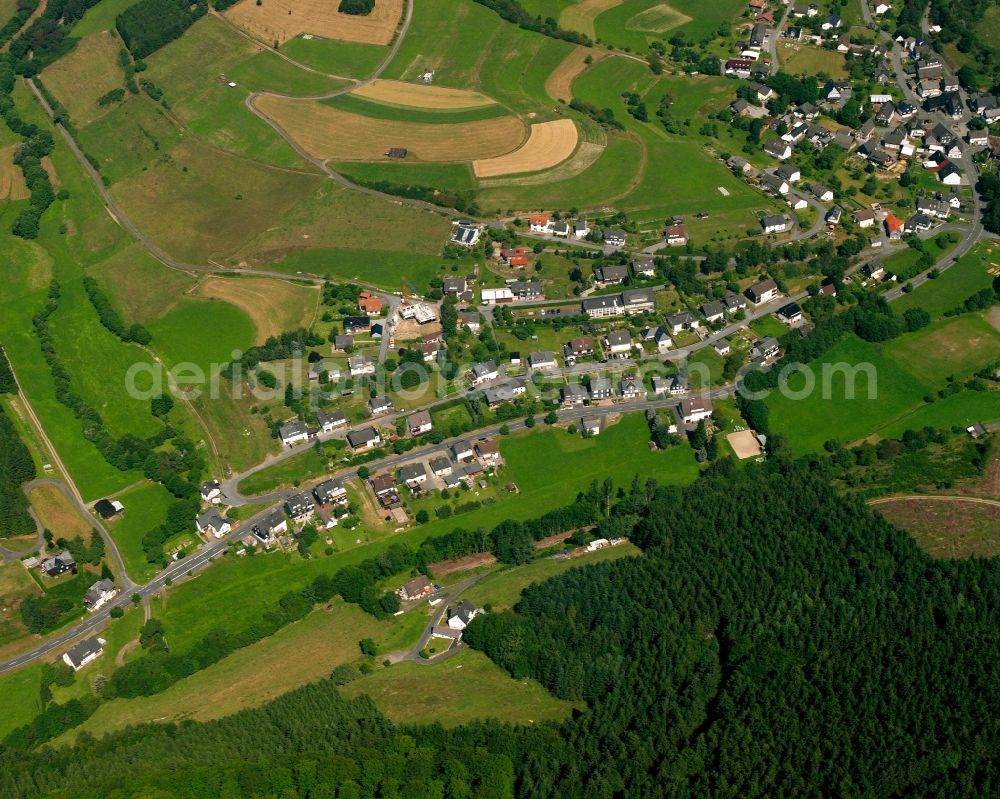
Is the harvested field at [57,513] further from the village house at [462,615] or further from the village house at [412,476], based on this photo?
the village house at [462,615]

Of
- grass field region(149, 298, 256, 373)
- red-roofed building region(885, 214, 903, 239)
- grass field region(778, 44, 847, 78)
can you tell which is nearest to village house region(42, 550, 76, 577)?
grass field region(149, 298, 256, 373)

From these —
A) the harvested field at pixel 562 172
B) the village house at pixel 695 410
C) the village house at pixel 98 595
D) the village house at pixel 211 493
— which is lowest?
the village house at pixel 98 595

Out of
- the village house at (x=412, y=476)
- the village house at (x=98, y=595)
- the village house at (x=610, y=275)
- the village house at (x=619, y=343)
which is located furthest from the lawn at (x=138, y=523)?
the village house at (x=610, y=275)

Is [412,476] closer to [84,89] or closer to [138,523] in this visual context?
[138,523]

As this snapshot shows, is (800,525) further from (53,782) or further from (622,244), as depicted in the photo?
(53,782)

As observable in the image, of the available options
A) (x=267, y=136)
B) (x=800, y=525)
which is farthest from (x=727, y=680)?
(x=267, y=136)

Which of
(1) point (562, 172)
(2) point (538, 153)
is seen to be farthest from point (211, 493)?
(2) point (538, 153)
